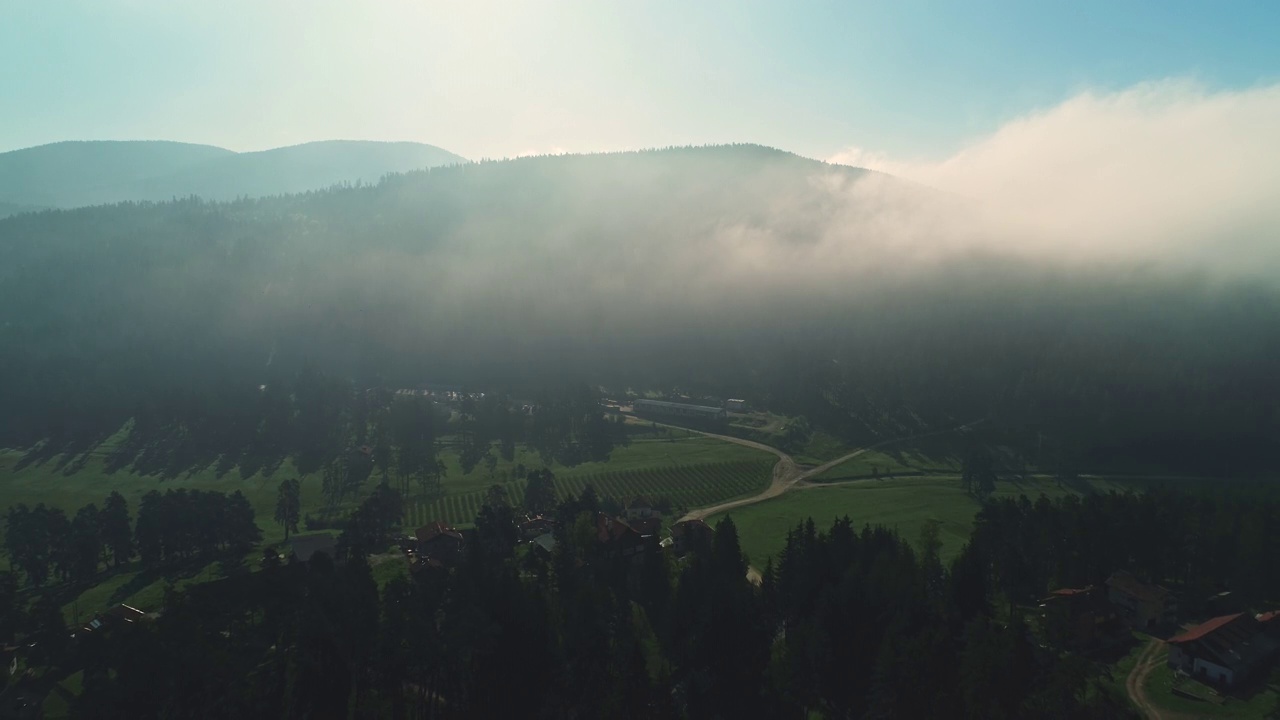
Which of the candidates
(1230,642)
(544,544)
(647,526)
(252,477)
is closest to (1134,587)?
(1230,642)

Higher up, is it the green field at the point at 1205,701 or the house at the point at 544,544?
the house at the point at 544,544

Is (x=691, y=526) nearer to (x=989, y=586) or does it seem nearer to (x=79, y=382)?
(x=989, y=586)

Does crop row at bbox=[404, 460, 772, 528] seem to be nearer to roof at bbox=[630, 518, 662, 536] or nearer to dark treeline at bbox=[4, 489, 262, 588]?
roof at bbox=[630, 518, 662, 536]

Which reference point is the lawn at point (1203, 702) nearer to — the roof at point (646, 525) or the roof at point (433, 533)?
the roof at point (646, 525)

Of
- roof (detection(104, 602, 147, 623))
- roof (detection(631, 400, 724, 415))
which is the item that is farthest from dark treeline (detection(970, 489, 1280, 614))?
roof (detection(631, 400, 724, 415))

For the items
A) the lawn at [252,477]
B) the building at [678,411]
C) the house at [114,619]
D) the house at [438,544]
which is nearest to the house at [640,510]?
the lawn at [252,477]
